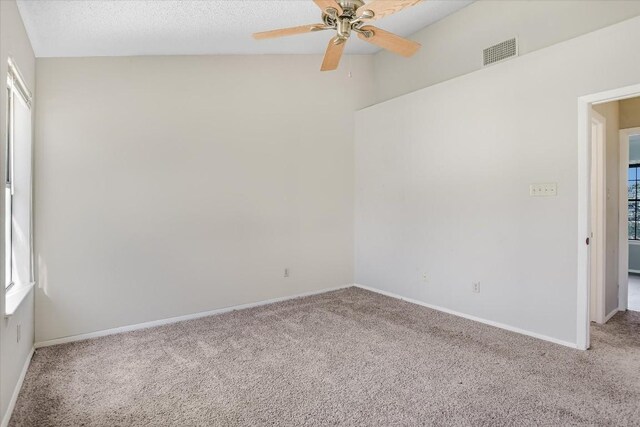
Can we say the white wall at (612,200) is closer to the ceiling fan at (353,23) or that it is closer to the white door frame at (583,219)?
the white door frame at (583,219)

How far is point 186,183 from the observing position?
369 centimetres

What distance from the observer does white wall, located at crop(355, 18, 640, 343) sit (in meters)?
2.86

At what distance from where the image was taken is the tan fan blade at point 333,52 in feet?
7.92

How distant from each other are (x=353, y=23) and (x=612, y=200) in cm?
336

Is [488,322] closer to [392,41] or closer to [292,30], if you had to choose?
[392,41]

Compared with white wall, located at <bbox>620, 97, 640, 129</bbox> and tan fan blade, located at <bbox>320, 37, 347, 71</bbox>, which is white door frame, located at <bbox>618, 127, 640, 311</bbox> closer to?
white wall, located at <bbox>620, 97, 640, 129</bbox>

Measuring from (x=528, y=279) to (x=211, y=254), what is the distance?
3077mm

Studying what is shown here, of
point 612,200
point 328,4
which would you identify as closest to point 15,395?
point 328,4

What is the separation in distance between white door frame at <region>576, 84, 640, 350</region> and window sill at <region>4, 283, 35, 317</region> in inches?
154

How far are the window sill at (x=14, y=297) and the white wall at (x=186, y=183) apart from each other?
0.35m

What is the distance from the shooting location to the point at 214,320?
3662mm

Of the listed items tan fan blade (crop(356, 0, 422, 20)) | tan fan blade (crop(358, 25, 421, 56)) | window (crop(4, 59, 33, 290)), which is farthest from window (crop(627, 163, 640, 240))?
window (crop(4, 59, 33, 290))

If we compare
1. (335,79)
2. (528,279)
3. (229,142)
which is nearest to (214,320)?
(229,142)

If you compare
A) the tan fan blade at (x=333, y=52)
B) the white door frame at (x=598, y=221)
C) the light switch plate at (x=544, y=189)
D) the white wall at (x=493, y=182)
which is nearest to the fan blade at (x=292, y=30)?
the tan fan blade at (x=333, y=52)
